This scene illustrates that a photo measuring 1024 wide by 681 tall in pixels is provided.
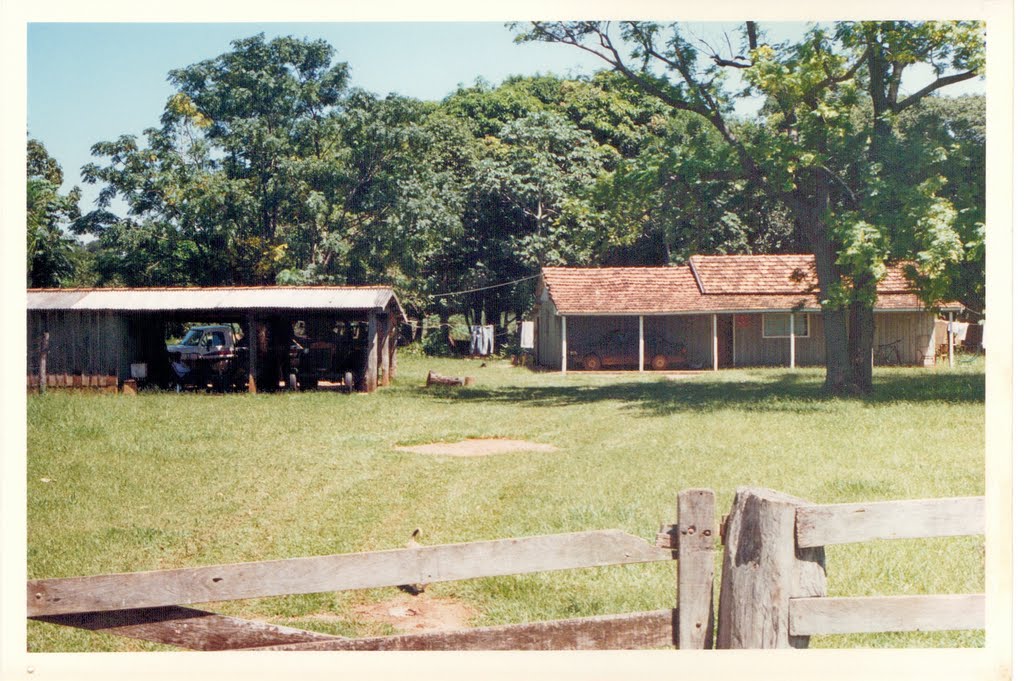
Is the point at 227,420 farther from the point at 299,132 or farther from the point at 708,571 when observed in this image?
the point at 708,571

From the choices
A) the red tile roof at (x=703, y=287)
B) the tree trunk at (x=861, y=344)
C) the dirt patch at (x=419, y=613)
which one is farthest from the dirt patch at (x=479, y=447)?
the tree trunk at (x=861, y=344)

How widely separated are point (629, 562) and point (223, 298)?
10.6 feet

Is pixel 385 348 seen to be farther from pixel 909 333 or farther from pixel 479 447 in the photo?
pixel 909 333

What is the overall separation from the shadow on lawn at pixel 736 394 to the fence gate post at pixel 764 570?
9.76ft

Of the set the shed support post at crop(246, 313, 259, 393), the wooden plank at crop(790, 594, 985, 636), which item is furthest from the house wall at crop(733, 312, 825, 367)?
the shed support post at crop(246, 313, 259, 393)

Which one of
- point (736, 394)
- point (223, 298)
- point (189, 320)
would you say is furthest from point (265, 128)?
point (736, 394)

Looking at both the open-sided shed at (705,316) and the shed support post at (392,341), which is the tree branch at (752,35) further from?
the shed support post at (392,341)

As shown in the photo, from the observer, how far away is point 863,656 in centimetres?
344

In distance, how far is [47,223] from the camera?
4574 millimetres

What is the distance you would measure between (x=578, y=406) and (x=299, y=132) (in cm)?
253

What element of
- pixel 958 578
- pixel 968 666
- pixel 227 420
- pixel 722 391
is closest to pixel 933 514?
pixel 968 666

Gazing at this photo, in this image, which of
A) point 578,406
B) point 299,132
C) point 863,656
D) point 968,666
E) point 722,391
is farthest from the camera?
point 722,391

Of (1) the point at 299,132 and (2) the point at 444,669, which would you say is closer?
(2) the point at 444,669
